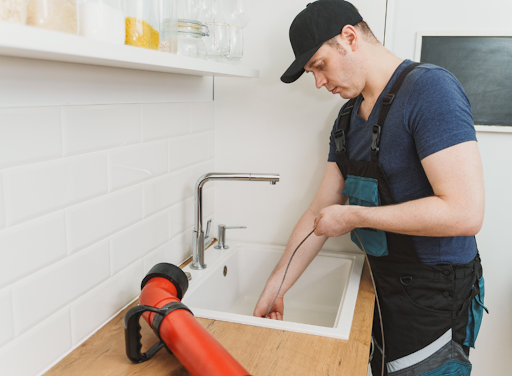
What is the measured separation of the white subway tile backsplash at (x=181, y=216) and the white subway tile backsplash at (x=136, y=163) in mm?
157

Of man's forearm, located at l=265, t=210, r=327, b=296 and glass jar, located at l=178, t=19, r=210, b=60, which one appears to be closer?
glass jar, located at l=178, t=19, r=210, b=60

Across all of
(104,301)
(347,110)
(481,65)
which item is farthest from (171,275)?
(481,65)

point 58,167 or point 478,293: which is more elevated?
point 58,167

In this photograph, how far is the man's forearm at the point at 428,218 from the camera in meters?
1.06

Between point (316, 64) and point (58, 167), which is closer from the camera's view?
point (58, 167)

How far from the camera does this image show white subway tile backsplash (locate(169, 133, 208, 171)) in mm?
1429

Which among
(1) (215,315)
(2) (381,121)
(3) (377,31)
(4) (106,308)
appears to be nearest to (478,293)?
(2) (381,121)

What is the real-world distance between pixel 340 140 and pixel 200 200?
1.57 ft

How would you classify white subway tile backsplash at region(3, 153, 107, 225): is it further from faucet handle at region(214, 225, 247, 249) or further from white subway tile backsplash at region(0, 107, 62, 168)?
faucet handle at region(214, 225, 247, 249)

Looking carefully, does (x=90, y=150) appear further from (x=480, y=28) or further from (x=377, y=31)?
(x=480, y=28)

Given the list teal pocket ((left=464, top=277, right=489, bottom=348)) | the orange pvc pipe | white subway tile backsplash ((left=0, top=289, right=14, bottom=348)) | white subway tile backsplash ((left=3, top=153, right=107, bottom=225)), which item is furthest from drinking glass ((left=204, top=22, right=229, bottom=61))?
teal pocket ((left=464, top=277, right=489, bottom=348))

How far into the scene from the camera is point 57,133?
90 centimetres

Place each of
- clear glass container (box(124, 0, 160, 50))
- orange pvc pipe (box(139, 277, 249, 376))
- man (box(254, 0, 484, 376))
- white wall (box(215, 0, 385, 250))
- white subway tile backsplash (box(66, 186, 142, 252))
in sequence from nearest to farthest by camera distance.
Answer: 1. orange pvc pipe (box(139, 277, 249, 376))
2. clear glass container (box(124, 0, 160, 50))
3. white subway tile backsplash (box(66, 186, 142, 252))
4. man (box(254, 0, 484, 376))
5. white wall (box(215, 0, 385, 250))

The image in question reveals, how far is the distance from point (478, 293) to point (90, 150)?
45.5 inches
